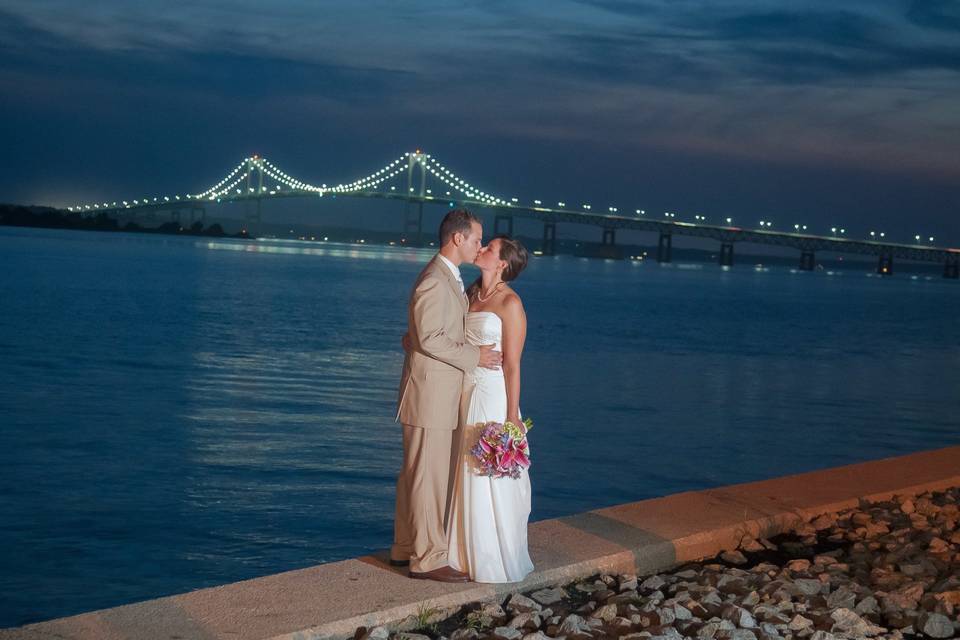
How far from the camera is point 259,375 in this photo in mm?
12953

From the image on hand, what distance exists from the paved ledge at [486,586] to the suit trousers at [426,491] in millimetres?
93

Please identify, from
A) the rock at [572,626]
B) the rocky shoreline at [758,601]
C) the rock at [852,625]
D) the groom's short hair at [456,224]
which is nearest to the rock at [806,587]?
the rocky shoreline at [758,601]

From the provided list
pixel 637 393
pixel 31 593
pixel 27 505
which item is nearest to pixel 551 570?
pixel 31 593

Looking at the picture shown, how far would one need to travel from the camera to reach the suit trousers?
3553 millimetres

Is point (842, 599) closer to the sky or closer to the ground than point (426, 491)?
closer to the ground

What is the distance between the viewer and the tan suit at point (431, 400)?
3477mm

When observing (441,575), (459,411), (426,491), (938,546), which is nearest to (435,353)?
(459,411)

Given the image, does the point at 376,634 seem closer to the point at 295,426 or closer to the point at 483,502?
the point at 483,502

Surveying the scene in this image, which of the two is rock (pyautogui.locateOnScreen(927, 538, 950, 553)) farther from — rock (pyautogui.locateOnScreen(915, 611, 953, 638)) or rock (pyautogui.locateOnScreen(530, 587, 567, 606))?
rock (pyautogui.locateOnScreen(530, 587, 567, 606))

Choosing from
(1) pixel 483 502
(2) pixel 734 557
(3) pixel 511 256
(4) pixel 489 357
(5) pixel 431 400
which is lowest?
(2) pixel 734 557

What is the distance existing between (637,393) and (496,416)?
31.2 ft

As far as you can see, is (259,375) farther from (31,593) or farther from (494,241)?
(494,241)

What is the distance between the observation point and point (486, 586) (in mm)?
3604

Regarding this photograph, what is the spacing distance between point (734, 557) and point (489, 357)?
135cm
